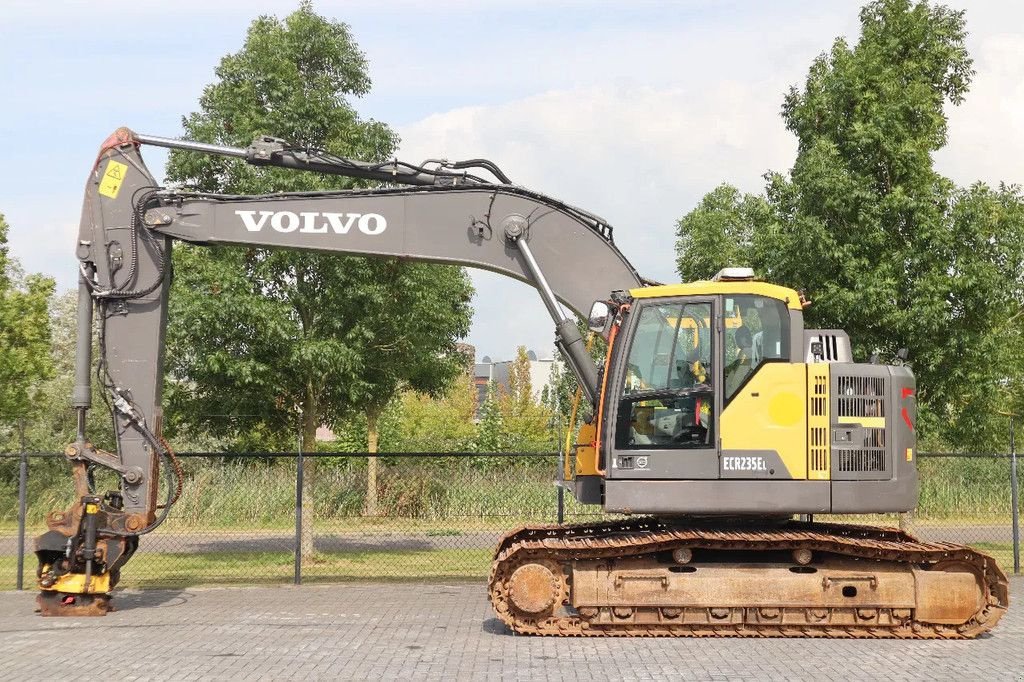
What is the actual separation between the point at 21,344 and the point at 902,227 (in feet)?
44.8

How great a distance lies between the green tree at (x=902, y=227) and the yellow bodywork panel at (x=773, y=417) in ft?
17.3

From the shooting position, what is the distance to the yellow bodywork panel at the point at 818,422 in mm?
10500

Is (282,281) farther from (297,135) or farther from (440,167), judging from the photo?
(440,167)

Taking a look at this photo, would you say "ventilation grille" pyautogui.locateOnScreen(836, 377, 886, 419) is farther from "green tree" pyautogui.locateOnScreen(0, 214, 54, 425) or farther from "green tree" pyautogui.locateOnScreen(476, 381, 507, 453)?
"green tree" pyautogui.locateOnScreen(476, 381, 507, 453)

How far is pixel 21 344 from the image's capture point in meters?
18.6

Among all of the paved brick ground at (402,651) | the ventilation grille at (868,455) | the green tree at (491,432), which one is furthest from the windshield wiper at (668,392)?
the green tree at (491,432)

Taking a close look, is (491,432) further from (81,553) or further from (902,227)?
(81,553)

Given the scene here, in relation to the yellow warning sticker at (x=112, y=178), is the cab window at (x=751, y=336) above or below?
below

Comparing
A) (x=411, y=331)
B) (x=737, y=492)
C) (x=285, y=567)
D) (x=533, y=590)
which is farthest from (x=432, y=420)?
(x=737, y=492)

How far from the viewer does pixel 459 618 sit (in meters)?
12.0

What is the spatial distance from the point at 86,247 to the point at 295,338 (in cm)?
364

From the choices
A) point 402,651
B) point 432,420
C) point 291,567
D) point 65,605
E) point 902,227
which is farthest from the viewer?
point 432,420

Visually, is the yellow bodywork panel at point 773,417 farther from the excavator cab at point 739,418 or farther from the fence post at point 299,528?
the fence post at point 299,528

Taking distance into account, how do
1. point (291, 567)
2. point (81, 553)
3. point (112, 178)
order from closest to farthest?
point (81, 553)
point (112, 178)
point (291, 567)
